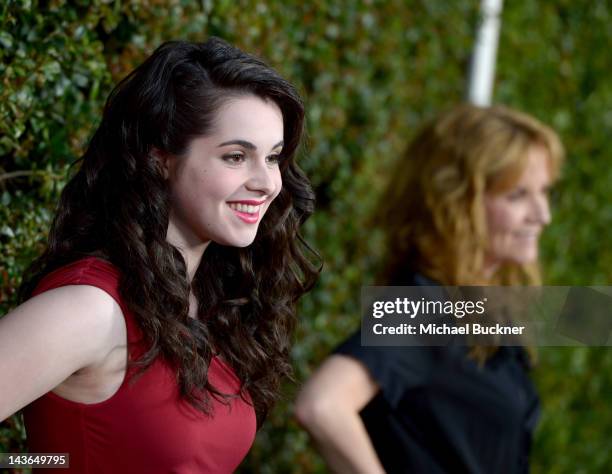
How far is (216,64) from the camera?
79.4 inches

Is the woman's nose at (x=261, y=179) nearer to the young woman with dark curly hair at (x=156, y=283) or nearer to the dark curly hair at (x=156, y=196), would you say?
the young woman with dark curly hair at (x=156, y=283)

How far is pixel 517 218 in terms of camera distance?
→ 312cm

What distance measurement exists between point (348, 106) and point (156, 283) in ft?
6.76

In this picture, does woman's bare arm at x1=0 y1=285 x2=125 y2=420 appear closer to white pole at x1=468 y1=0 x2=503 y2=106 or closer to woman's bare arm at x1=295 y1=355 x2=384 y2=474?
woman's bare arm at x1=295 y1=355 x2=384 y2=474

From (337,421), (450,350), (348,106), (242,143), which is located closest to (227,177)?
(242,143)

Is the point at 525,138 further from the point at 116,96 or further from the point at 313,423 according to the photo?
the point at 116,96

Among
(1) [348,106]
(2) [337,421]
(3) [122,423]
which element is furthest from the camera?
(1) [348,106]

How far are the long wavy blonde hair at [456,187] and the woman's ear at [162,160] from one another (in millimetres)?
1259

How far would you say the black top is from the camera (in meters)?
2.79

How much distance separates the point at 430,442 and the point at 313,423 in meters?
0.41

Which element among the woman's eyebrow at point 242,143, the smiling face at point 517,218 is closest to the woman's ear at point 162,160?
the woman's eyebrow at point 242,143

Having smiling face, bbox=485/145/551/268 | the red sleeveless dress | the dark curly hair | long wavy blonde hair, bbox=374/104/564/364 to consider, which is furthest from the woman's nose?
smiling face, bbox=485/145/551/268

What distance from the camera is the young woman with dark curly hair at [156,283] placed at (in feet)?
5.74

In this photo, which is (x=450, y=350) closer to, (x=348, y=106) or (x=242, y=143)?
(x=242, y=143)
